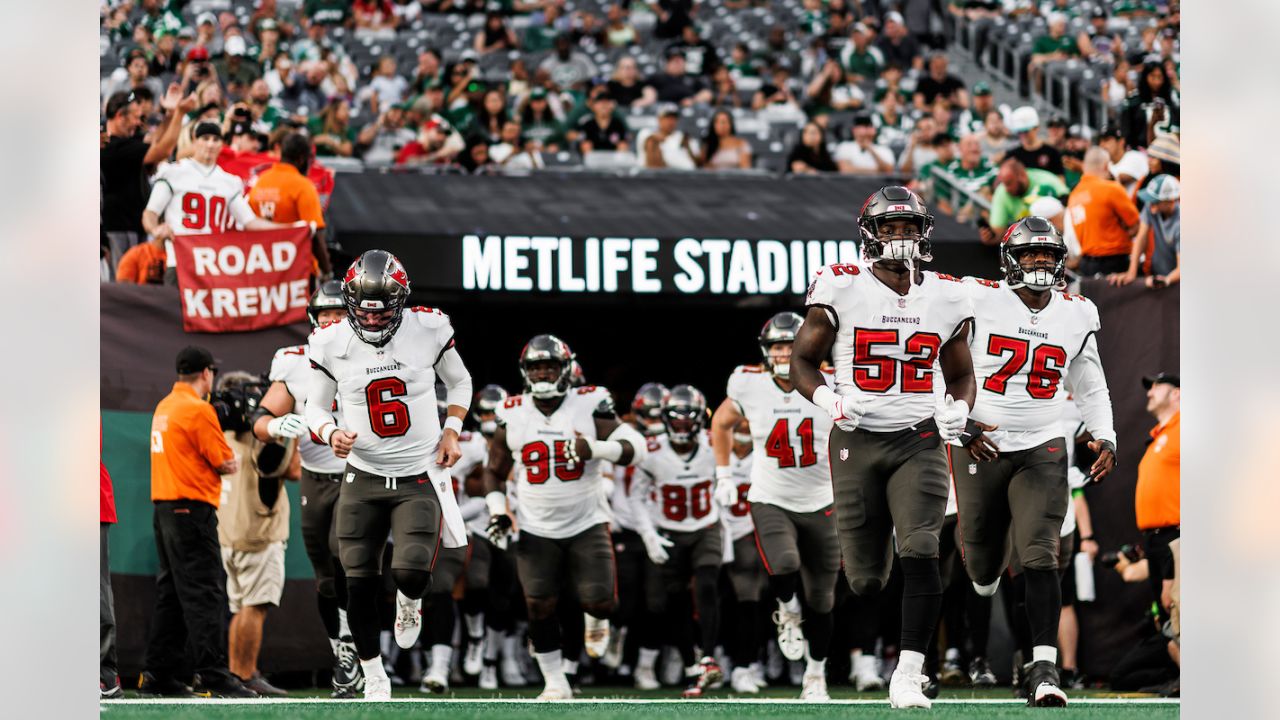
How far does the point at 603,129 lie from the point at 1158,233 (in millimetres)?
6054

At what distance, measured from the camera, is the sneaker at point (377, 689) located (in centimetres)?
768

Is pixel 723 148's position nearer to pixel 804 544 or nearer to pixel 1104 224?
pixel 1104 224

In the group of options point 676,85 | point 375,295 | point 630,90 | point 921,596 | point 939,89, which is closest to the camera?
point 921,596

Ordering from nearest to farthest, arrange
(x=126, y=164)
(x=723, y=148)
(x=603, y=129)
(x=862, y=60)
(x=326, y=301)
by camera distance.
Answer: (x=326, y=301)
(x=126, y=164)
(x=723, y=148)
(x=603, y=129)
(x=862, y=60)

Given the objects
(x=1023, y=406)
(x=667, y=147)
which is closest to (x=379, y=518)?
(x=1023, y=406)

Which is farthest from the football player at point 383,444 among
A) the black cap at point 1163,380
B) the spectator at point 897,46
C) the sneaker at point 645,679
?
the spectator at point 897,46

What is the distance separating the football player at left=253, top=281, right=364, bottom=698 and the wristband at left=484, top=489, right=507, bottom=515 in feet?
2.81

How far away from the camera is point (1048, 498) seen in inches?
285

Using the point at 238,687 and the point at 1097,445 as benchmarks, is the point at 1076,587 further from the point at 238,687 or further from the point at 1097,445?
the point at 238,687

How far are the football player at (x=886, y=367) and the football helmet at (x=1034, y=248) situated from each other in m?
0.69

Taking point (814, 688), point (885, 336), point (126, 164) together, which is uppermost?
point (126, 164)

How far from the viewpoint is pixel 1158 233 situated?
10859 mm
